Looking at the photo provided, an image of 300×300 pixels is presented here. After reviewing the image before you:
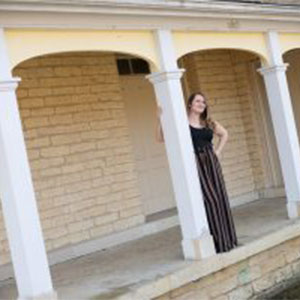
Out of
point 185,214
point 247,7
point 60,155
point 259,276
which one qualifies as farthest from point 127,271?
point 247,7

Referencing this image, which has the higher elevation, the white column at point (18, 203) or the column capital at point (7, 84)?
the column capital at point (7, 84)

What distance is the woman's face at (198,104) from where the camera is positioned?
7211mm

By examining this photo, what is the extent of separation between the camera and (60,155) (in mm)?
8633

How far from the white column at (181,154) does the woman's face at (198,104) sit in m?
0.12

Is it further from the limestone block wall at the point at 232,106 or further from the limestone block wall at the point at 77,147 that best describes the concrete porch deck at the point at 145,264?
the limestone block wall at the point at 232,106

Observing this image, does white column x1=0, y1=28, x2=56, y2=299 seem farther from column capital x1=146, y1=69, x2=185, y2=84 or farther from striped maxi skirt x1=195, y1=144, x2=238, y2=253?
striped maxi skirt x1=195, y1=144, x2=238, y2=253

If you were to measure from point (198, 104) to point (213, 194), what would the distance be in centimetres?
99

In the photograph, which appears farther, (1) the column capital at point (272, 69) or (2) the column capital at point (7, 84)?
(1) the column capital at point (272, 69)

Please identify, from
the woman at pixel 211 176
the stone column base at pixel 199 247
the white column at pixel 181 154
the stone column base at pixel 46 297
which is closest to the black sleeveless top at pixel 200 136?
the woman at pixel 211 176

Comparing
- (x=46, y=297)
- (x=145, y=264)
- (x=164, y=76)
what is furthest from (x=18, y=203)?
(x=164, y=76)

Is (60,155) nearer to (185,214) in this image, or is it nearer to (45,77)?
(45,77)

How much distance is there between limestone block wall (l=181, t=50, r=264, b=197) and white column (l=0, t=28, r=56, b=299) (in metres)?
5.54

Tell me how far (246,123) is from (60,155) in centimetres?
418

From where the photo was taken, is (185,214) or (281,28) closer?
(185,214)
